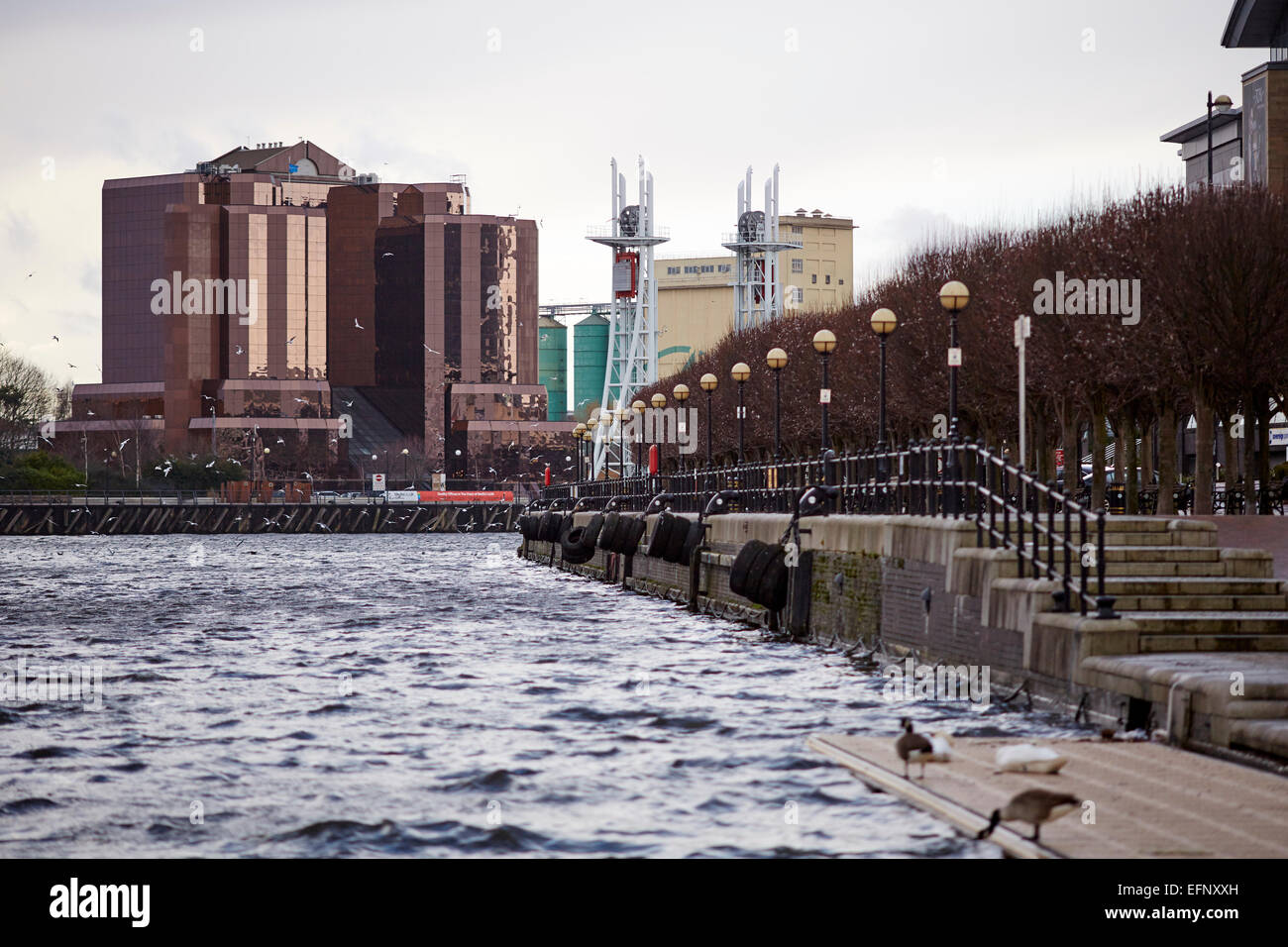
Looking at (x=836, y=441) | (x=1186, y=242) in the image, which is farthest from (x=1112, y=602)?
(x=836, y=441)

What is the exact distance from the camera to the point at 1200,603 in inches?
742

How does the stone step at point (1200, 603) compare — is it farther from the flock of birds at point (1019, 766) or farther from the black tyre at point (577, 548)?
the black tyre at point (577, 548)

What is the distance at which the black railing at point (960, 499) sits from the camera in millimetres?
18234

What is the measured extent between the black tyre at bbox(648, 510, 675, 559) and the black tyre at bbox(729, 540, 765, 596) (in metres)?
10.2

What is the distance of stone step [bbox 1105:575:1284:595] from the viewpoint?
18969mm

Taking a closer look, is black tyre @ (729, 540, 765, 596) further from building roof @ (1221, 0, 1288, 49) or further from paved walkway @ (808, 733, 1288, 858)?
building roof @ (1221, 0, 1288, 49)

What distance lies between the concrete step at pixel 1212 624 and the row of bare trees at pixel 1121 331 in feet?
71.4

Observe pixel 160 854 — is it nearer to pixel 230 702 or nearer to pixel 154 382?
pixel 230 702

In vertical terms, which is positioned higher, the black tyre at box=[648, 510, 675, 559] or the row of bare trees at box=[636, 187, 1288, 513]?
the row of bare trees at box=[636, 187, 1288, 513]

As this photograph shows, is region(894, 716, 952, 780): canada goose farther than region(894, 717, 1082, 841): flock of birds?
Yes

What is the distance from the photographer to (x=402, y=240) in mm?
193500

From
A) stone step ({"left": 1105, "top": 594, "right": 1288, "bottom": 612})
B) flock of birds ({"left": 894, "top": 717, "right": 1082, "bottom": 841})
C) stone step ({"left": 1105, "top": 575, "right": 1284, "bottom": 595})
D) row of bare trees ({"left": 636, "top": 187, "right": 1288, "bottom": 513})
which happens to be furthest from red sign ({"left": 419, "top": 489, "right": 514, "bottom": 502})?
flock of birds ({"left": 894, "top": 717, "right": 1082, "bottom": 841})

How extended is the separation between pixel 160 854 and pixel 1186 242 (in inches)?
1375

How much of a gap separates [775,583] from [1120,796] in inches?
673
